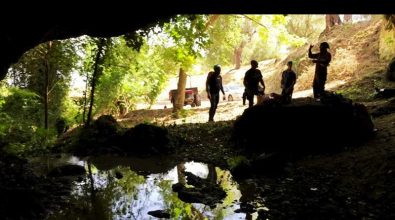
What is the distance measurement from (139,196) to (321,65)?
773 centimetres

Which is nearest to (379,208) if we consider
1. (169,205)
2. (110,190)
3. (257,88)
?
(169,205)

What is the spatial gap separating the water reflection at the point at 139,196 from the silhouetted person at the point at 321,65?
5.23 meters

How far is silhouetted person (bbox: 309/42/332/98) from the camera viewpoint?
1132cm

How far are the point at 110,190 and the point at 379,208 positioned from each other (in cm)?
475

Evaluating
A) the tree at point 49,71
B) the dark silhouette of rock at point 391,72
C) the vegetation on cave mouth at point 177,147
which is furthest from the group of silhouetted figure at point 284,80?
the tree at point 49,71

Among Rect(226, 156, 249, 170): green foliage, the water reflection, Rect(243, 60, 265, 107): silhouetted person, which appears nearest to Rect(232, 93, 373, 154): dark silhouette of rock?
Rect(226, 156, 249, 170): green foliage

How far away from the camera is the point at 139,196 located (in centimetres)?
655

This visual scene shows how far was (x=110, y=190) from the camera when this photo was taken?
23.1 feet

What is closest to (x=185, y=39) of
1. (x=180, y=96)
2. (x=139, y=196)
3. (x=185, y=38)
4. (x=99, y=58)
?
(x=185, y=38)

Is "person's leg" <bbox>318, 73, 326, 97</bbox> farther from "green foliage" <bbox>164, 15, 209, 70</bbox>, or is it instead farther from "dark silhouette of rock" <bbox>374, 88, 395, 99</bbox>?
"green foliage" <bbox>164, 15, 209, 70</bbox>

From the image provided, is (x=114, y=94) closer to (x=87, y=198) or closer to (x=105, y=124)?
(x=105, y=124)

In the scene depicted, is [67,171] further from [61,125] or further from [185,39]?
[185,39]

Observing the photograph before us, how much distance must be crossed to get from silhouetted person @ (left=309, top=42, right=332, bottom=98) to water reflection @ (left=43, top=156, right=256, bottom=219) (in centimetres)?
523

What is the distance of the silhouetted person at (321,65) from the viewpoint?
11320 millimetres
